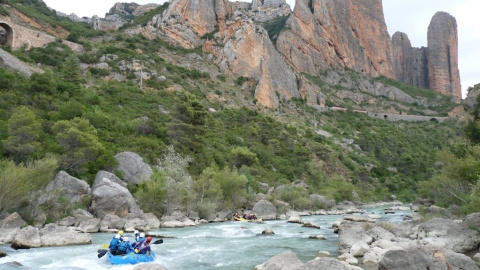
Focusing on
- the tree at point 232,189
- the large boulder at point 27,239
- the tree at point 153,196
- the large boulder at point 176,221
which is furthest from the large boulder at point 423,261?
the tree at point 232,189

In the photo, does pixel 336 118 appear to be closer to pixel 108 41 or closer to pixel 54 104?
pixel 108 41

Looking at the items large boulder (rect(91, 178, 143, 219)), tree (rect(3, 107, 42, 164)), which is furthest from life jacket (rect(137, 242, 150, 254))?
tree (rect(3, 107, 42, 164))

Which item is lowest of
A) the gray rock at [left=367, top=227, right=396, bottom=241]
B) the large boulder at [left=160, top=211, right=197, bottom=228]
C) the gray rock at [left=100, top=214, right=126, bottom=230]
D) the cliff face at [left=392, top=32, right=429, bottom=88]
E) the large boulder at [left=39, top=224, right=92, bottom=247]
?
the large boulder at [left=160, top=211, right=197, bottom=228]

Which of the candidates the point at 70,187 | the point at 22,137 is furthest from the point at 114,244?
the point at 22,137

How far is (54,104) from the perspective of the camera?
33719 millimetres

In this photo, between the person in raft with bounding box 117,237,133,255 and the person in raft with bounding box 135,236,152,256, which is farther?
the person in raft with bounding box 135,236,152,256

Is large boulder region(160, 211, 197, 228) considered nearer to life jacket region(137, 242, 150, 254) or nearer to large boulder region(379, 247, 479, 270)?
life jacket region(137, 242, 150, 254)

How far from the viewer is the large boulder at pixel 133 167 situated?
2909 centimetres

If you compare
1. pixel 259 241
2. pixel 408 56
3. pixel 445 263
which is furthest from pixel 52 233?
pixel 408 56

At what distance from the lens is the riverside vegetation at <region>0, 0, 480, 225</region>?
2505 centimetres

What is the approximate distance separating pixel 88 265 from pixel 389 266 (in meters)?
10.3

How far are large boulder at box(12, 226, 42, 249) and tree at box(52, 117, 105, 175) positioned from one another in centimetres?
1008

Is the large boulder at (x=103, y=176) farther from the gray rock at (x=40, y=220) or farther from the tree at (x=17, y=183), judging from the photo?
the gray rock at (x=40, y=220)

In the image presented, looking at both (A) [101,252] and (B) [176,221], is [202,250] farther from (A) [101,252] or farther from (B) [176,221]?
(B) [176,221]
